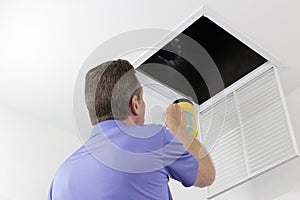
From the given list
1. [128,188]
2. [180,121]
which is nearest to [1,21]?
[180,121]

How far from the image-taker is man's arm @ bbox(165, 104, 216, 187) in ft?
3.50

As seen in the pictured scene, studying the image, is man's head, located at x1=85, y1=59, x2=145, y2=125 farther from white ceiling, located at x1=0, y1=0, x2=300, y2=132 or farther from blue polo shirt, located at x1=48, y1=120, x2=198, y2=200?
white ceiling, located at x1=0, y1=0, x2=300, y2=132

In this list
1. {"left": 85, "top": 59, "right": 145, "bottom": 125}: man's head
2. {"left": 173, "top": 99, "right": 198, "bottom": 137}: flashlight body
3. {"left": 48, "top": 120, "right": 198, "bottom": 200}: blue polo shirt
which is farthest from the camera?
{"left": 173, "top": 99, "right": 198, "bottom": 137}: flashlight body

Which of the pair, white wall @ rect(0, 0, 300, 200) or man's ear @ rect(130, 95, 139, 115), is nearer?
man's ear @ rect(130, 95, 139, 115)

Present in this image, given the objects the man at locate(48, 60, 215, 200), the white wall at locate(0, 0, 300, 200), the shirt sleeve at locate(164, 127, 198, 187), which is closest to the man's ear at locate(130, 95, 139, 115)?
the man at locate(48, 60, 215, 200)

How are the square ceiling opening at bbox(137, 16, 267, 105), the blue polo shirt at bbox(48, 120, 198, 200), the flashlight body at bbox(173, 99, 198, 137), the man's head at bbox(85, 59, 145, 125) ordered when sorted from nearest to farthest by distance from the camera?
the blue polo shirt at bbox(48, 120, 198, 200) → the man's head at bbox(85, 59, 145, 125) → the flashlight body at bbox(173, 99, 198, 137) → the square ceiling opening at bbox(137, 16, 267, 105)

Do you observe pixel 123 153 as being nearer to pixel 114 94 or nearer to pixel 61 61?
pixel 114 94

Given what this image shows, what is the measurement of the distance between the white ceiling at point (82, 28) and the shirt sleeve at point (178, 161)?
29.2 inches

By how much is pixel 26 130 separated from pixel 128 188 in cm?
130

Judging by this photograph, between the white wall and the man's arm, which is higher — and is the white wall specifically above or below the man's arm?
above

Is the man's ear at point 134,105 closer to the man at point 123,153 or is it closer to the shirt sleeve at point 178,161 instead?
the man at point 123,153

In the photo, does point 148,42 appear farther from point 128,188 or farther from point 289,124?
point 289,124

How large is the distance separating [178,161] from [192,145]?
3.9 inches

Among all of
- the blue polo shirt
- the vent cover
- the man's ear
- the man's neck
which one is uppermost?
the vent cover
